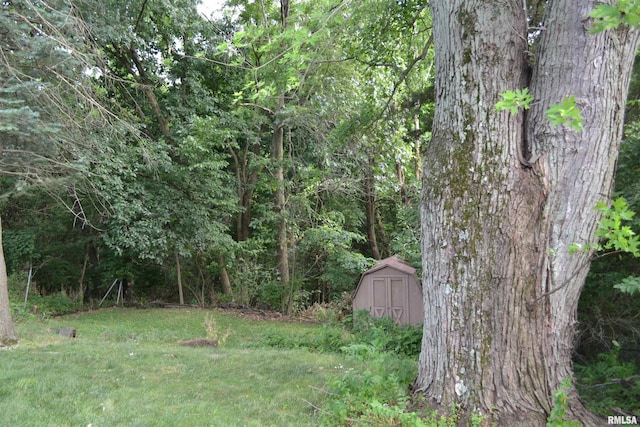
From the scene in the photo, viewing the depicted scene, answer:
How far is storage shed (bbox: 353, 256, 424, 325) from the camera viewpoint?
35.8 ft

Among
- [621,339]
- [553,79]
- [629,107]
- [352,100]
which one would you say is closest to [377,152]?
[352,100]

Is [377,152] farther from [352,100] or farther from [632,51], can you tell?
[632,51]

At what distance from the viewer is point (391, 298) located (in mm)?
11398

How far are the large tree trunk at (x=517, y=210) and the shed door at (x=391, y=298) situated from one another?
751cm

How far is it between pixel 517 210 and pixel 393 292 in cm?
816

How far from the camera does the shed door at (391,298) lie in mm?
11141

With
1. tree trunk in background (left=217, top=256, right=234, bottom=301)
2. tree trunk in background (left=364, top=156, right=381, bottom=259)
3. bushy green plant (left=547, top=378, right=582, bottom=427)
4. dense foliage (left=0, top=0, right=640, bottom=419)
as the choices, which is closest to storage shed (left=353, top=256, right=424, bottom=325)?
dense foliage (left=0, top=0, right=640, bottom=419)

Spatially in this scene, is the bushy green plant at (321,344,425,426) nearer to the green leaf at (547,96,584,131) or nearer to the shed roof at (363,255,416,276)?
the green leaf at (547,96,584,131)

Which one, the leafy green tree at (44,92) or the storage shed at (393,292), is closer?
the leafy green tree at (44,92)

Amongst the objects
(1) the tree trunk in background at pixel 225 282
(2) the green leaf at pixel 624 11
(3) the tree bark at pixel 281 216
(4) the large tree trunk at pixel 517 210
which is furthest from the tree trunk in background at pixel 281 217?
(2) the green leaf at pixel 624 11

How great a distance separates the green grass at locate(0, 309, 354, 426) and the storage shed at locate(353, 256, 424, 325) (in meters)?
3.59

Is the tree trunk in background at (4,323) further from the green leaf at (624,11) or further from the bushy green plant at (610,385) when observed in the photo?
the green leaf at (624,11)

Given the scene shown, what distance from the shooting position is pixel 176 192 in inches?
574

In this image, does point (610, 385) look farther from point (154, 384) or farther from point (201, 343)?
point (201, 343)
